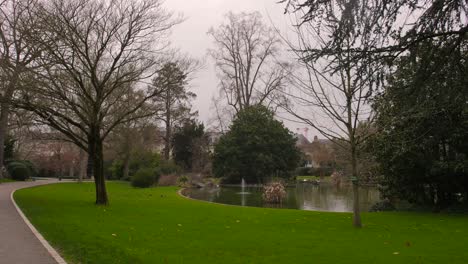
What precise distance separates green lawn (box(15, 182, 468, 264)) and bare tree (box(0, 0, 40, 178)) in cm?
462

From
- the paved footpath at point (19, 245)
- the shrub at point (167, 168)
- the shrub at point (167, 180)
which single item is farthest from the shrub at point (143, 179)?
the paved footpath at point (19, 245)

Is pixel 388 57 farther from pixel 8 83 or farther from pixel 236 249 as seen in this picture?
pixel 8 83

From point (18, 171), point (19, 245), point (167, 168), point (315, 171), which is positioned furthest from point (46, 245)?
point (315, 171)

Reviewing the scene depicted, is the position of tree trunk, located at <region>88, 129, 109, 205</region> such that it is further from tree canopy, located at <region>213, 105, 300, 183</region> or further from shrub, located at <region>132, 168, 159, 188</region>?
tree canopy, located at <region>213, 105, 300, 183</region>

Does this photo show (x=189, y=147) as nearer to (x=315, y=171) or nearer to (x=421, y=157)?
(x=315, y=171)

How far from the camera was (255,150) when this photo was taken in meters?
48.0

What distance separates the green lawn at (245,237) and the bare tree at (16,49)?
4620 millimetres

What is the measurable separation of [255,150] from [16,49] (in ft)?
101

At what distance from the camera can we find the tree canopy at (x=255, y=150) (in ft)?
156

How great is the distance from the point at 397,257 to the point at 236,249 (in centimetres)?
297

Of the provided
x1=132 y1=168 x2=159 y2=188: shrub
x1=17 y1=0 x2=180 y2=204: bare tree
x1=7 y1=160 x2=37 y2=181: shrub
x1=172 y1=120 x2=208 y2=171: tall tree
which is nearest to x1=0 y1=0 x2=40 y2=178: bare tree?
x1=17 y1=0 x2=180 y2=204: bare tree

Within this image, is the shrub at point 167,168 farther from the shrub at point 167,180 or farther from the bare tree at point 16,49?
the bare tree at point 16,49

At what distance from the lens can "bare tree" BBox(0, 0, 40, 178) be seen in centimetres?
1722

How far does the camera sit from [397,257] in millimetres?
8406
